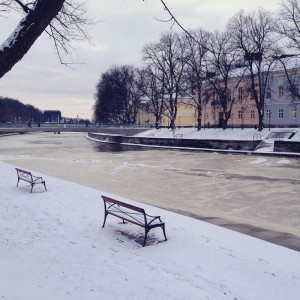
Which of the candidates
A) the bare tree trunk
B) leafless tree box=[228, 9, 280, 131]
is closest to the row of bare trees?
leafless tree box=[228, 9, 280, 131]

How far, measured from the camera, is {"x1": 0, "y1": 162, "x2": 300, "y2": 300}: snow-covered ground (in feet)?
16.7

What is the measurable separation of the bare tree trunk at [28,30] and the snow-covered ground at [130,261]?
9.86 feet

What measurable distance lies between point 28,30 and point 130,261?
3975 mm

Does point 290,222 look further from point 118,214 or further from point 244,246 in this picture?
point 118,214

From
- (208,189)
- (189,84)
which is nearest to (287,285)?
(208,189)

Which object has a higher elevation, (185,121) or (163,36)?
(163,36)

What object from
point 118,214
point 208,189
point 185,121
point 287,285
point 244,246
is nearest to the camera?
point 287,285

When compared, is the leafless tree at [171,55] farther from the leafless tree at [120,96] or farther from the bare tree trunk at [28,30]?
the bare tree trunk at [28,30]

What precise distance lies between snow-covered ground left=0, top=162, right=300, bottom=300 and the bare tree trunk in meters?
3.00

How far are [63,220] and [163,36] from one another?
46.4 m

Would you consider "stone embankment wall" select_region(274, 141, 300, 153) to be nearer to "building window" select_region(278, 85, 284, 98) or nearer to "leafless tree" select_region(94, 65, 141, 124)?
"building window" select_region(278, 85, 284, 98)

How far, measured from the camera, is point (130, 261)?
6262 millimetres

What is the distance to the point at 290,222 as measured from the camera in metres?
9.82

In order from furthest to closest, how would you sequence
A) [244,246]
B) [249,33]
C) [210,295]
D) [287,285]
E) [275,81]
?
[275,81]
[249,33]
[244,246]
[287,285]
[210,295]
